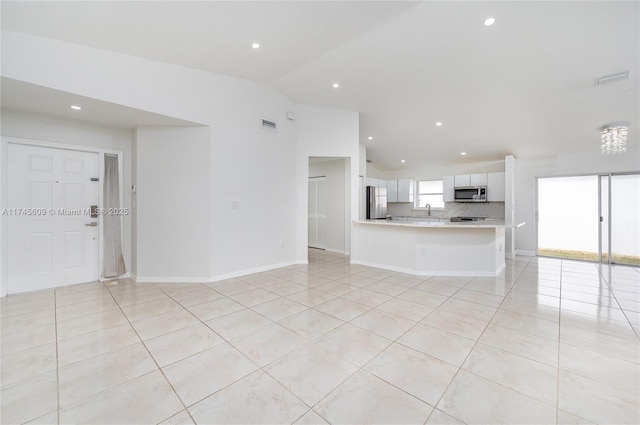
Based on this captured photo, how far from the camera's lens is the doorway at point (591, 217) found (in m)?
5.62

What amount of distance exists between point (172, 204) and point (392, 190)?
6.46 m

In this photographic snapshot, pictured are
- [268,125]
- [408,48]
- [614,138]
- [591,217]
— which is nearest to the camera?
[408,48]

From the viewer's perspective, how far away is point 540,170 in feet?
21.4

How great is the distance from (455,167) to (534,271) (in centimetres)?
374

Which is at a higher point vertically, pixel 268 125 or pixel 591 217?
pixel 268 125

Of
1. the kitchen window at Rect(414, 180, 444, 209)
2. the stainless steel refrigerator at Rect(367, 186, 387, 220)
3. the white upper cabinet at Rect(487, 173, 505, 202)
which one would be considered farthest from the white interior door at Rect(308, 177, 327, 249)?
the white upper cabinet at Rect(487, 173, 505, 202)

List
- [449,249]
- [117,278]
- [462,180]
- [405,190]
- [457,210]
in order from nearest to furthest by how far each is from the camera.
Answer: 1. [117,278]
2. [449,249]
3. [462,180]
4. [457,210]
5. [405,190]

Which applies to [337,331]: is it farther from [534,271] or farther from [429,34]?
[534,271]

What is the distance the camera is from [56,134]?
147 inches

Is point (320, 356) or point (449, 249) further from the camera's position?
point (449, 249)

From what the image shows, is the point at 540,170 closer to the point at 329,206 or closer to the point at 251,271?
the point at 329,206

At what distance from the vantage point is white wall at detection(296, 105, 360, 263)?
524 centimetres

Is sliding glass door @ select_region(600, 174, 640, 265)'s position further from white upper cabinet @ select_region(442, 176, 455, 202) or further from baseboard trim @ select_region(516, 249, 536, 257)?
white upper cabinet @ select_region(442, 176, 455, 202)

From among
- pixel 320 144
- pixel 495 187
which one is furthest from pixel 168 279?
pixel 495 187
